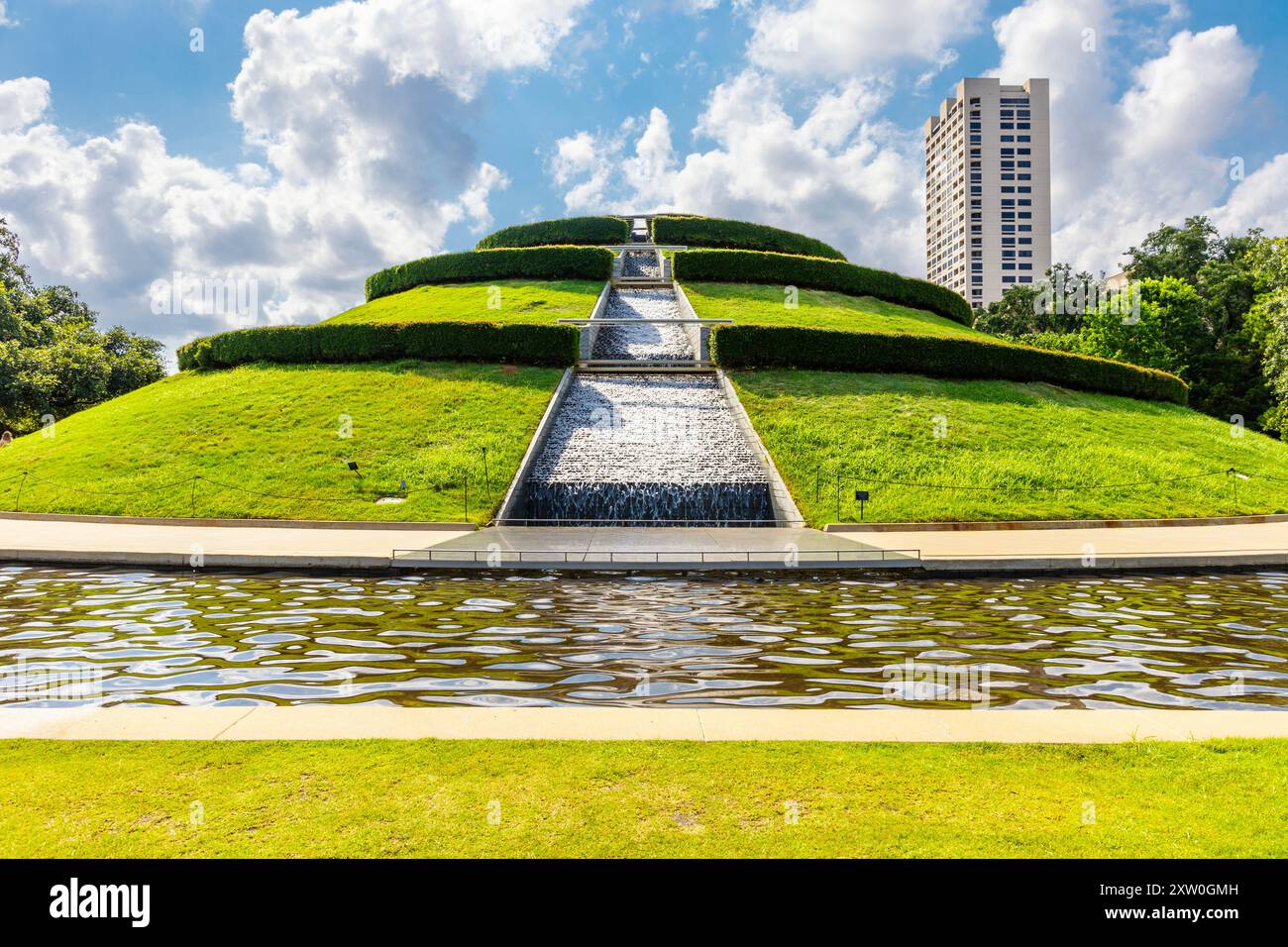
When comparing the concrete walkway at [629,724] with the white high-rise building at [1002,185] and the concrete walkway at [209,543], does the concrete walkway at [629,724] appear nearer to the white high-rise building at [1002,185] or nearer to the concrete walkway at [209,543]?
the concrete walkway at [209,543]

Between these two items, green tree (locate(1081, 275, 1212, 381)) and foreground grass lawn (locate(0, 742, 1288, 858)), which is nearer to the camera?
foreground grass lawn (locate(0, 742, 1288, 858))

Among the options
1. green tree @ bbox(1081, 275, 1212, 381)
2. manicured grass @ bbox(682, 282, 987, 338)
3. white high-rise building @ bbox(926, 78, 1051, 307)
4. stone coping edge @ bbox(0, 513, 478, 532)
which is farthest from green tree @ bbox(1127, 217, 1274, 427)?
white high-rise building @ bbox(926, 78, 1051, 307)

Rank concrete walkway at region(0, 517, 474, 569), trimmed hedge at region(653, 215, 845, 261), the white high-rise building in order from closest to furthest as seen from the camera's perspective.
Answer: concrete walkway at region(0, 517, 474, 569)
trimmed hedge at region(653, 215, 845, 261)
the white high-rise building

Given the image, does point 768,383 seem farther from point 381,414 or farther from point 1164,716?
point 1164,716

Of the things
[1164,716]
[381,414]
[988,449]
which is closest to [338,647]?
[1164,716]

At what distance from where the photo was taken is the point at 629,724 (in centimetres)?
583

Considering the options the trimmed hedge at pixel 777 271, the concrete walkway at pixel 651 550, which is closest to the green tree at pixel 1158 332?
the trimmed hedge at pixel 777 271

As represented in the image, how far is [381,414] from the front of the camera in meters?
27.2

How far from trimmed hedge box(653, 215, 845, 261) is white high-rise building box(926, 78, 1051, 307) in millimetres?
130265

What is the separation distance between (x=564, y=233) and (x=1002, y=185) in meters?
151

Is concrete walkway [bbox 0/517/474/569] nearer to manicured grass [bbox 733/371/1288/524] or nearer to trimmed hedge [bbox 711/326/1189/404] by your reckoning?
manicured grass [bbox 733/371/1288/524]

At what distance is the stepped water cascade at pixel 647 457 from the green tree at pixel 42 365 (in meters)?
32.6

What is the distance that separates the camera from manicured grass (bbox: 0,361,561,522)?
21.9m

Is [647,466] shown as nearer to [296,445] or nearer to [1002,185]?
[296,445]
